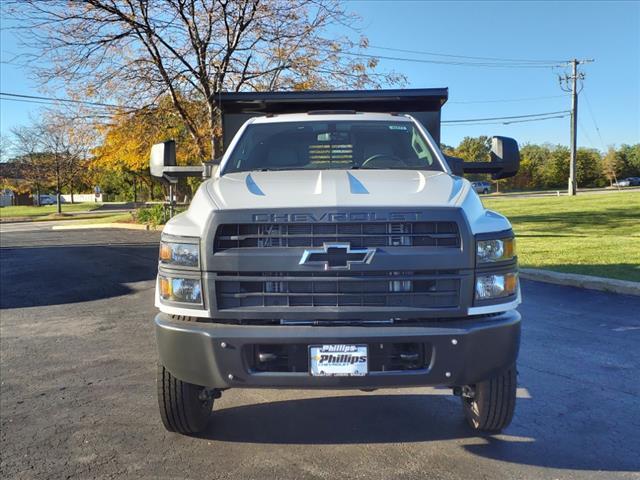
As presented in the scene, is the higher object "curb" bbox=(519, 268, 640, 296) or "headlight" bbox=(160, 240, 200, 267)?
"headlight" bbox=(160, 240, 200, 267)

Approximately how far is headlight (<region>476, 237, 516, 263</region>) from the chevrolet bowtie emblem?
579 mm

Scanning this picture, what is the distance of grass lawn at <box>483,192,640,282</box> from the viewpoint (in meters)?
9.71

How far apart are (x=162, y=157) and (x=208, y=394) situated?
87.9 inches

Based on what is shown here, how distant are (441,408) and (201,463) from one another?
1768 mm

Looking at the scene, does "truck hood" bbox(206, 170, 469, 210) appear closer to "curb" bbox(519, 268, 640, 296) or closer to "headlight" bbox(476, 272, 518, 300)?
"headlight" bbox(476, 272, 518, 300)

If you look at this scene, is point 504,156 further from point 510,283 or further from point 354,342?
point 354,342

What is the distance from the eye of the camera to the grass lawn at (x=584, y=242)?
9.71 m

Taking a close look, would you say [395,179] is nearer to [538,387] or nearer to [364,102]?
[538,387]

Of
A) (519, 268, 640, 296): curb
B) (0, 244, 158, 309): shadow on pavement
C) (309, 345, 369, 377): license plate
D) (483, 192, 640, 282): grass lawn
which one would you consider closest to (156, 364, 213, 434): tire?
(309, 345, 369, 377): license plate

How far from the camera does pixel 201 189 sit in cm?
376

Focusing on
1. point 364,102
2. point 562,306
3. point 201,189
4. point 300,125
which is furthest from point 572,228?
point 201,189

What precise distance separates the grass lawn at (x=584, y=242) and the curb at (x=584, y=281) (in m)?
0.48

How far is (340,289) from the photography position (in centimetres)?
302

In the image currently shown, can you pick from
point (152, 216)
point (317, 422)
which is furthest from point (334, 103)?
point (152, 216)
